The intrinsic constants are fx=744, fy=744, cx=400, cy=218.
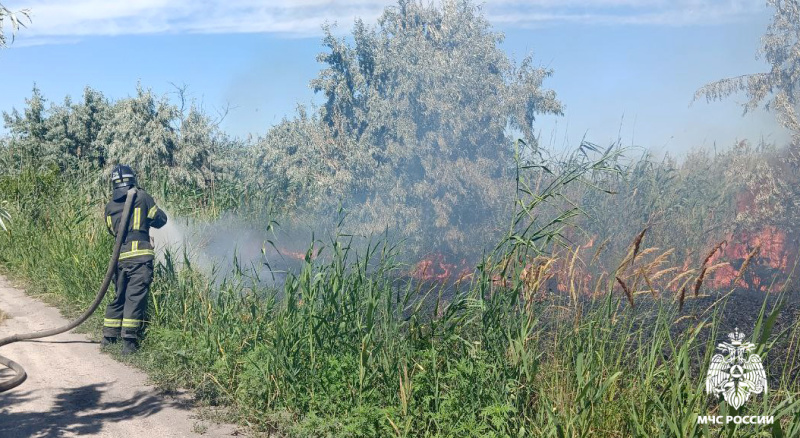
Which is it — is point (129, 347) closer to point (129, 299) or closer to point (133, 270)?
point (129, 299)

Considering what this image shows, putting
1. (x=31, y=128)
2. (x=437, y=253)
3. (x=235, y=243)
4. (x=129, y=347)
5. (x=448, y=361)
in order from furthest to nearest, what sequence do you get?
(x=31, y=128) → (x=235, y=243) → (x=437, y=253) → (x=129, y=347) → (x=448, y=361)

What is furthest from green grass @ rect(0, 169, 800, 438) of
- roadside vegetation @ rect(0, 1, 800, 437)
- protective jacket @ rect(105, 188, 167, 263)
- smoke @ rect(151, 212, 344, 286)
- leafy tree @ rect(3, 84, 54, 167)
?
leafy tree @ rect(3, 84, 54, 167)

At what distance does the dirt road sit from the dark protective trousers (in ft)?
1.02

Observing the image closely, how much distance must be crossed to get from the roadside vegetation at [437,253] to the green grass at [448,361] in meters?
0.02

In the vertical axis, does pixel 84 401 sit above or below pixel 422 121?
below

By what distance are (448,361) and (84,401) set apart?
3.03m

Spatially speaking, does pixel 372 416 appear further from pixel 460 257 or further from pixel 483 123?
pixel 483 123

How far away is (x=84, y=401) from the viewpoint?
5941mm

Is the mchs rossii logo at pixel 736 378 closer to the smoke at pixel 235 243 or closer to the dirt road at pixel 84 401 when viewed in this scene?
the dirt road at pixel 84 401

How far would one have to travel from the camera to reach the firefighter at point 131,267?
24.3ft

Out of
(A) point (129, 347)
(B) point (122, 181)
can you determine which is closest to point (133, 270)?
(A) point (129, 347)

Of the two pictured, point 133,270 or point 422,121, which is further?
point 422,121

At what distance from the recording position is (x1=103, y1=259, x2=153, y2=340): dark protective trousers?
741cm

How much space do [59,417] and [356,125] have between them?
9.07 metres
